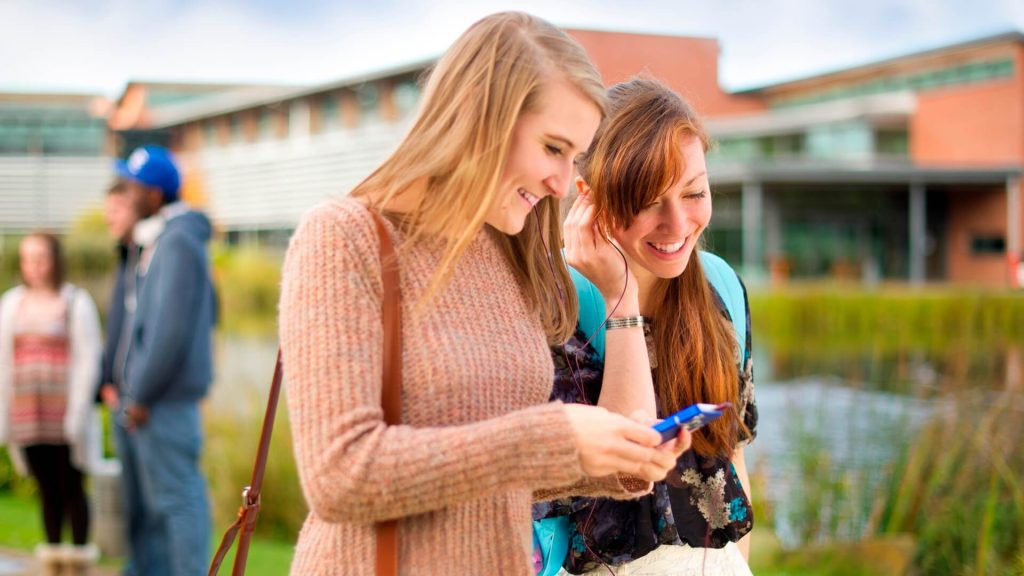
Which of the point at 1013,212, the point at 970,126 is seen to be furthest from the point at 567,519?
the point at 970,126

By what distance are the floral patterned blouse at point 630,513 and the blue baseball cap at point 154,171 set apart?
10.3ft

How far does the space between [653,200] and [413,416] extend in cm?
81

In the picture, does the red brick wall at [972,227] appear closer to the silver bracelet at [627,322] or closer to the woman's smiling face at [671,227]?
the woman's smiling face at [671,227]

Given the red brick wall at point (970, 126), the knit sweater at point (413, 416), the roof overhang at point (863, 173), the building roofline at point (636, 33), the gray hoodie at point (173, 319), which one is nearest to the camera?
the knit sweater at point (413, 416)

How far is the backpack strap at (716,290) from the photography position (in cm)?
201

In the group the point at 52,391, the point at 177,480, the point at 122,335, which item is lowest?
the point at 177,480

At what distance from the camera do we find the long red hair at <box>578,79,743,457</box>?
2.02m

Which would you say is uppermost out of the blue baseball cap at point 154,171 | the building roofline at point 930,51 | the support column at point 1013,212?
the building roofline at point 930,51

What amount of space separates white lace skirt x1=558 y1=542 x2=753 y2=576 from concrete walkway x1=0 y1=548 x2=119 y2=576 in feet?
14.6

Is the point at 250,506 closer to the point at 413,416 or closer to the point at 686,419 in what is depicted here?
the point at 413,416

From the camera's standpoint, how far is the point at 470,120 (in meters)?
1.44

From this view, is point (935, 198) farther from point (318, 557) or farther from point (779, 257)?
point (318, 557)

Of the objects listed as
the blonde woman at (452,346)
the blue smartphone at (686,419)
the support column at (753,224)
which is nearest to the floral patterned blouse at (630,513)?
the blonde woman at (452,346)

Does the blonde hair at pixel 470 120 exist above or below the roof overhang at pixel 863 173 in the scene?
below
